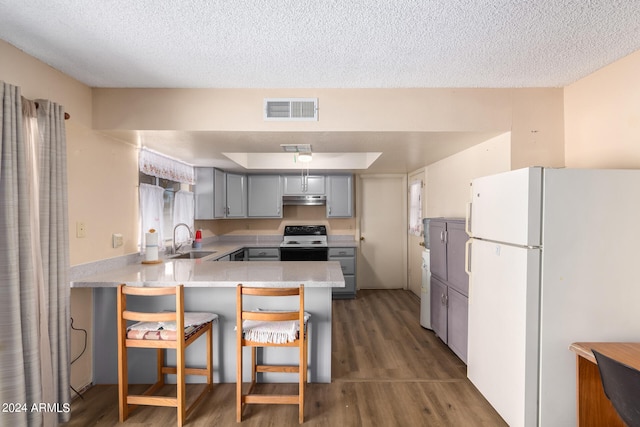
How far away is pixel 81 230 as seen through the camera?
237cm

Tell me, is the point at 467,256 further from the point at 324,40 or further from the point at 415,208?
the point at 415,208

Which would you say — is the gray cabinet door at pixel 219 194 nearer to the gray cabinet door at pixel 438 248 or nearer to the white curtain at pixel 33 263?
the white curtain at pixel 33 263

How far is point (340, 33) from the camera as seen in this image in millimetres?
1717

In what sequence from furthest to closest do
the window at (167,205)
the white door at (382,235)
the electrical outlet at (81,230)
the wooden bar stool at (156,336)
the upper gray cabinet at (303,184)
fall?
the white door at (382,235) → the upper gray cabinet at (303,184) → the window at (167,205) → the electrical outlet at (81,230) → the wooden bar stool at (156,336)

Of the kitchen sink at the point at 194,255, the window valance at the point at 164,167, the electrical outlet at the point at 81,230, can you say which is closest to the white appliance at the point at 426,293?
the kitchen sink at the point at 194,255

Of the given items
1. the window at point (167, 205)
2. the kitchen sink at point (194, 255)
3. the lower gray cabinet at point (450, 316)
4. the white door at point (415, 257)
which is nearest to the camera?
the lower gray cabinet at point (450, 316)

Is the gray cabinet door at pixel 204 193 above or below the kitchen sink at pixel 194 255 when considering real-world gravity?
above

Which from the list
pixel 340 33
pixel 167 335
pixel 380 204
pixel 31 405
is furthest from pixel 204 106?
pixel 380 204

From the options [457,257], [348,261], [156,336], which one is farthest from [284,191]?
[156,336]

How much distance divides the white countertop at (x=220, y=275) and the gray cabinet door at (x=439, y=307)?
1.18 meters

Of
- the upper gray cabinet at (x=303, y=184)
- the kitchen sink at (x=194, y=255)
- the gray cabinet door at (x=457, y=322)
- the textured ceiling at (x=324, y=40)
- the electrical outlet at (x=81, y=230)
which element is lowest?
the gray cabinet door at (x=457, y=322)

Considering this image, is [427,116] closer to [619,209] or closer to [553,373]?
[619,209]

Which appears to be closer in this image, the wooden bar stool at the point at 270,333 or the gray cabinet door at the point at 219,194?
the wooden bar stool at the point at 270,333

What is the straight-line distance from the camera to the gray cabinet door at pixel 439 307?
3.14 metres
